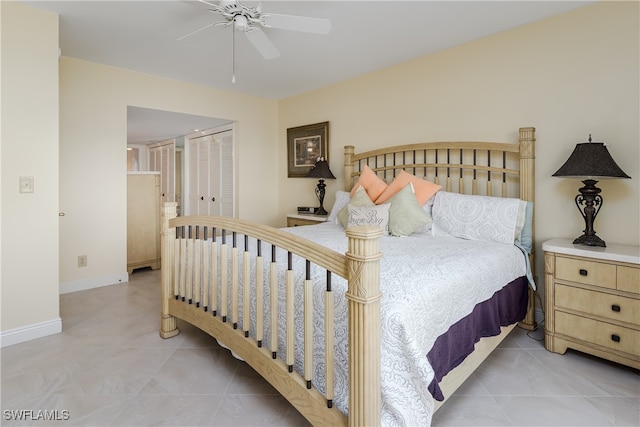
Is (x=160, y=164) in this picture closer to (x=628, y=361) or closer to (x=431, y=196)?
(x=431, y=196)

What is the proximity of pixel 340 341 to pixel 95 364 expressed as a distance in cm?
177

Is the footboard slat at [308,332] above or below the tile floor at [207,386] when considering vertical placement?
above

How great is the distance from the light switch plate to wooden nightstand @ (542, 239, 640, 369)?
3.70 meters

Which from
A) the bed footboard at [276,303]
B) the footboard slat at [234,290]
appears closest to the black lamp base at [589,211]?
the bed footboard at [276,303]

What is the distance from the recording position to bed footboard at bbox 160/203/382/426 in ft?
3.49

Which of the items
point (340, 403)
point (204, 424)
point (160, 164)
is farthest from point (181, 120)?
point (340, 403)

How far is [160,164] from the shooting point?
23.3 ft

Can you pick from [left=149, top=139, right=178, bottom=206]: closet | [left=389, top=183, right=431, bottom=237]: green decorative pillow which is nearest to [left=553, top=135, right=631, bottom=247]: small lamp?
[left=389, top=183, right=431, bottom=237]: green decorative pillow

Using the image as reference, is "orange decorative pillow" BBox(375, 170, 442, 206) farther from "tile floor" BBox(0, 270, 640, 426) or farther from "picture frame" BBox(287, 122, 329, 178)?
"picture frame" BBox(287, 122, 329, 178)

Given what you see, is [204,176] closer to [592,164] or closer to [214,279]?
[214,279]

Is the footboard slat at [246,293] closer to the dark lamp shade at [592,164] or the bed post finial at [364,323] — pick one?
the bed post finial at [364,323]

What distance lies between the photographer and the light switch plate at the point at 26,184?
237cm

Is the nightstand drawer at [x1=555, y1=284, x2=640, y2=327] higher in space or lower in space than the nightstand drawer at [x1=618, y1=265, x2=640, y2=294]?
lower

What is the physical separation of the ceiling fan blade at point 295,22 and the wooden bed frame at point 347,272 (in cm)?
129
